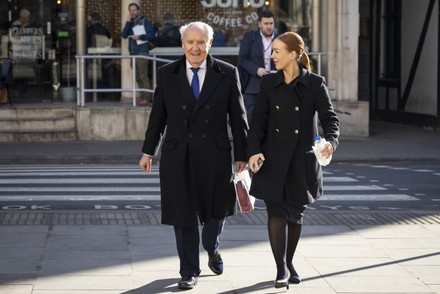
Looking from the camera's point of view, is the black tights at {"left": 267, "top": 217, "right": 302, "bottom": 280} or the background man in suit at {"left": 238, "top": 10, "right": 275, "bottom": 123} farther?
the background man in suit at {"left": 238, "top": 10, "right": 275, "bottom": 123}

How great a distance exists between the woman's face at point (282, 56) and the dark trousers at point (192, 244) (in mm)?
1199

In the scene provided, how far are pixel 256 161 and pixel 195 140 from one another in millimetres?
453

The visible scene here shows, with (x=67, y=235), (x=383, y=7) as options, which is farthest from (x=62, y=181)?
(x=383, y=7)

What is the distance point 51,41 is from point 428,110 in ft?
27.0

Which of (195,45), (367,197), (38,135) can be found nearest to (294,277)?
(195,45)

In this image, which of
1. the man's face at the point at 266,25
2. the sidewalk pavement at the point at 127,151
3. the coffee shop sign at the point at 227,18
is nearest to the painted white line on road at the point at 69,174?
the sidewalk pavement at the point at 127,151

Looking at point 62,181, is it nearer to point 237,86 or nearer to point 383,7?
point 237,86

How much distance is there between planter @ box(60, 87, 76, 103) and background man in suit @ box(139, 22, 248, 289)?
14.6 metres

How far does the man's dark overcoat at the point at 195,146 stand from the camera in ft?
26.2

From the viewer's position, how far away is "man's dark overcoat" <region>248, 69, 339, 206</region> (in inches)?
314

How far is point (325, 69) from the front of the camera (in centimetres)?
2252

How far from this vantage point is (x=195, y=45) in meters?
7.95

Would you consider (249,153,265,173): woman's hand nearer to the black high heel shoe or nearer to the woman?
the woman

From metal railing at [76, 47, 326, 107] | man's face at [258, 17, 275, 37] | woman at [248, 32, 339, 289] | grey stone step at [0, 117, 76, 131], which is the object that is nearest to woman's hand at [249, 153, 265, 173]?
woman at [248, 32, 339, 289]
